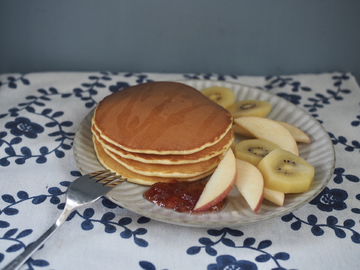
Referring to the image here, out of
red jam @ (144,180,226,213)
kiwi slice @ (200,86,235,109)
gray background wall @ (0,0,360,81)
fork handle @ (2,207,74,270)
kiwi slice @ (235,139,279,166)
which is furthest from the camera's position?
gray background wall @ (0,0,360,81)

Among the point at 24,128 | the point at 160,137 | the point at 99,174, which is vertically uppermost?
the point at 160,137

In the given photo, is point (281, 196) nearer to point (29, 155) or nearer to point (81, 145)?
point (81, 145)

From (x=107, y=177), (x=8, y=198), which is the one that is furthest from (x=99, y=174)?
(x=8, y=198)

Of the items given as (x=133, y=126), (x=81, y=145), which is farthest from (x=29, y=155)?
(x=133, y=126)

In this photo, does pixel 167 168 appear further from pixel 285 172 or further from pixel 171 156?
pixel 285 172

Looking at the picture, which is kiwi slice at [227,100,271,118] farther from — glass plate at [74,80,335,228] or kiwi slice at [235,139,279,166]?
kiwi slice at [235,139,279,166]

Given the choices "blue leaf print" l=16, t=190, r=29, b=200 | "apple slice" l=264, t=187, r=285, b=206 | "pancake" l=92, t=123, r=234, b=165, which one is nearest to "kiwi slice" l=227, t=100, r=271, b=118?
"pancake" l=92, t=123, r=234, b=165
